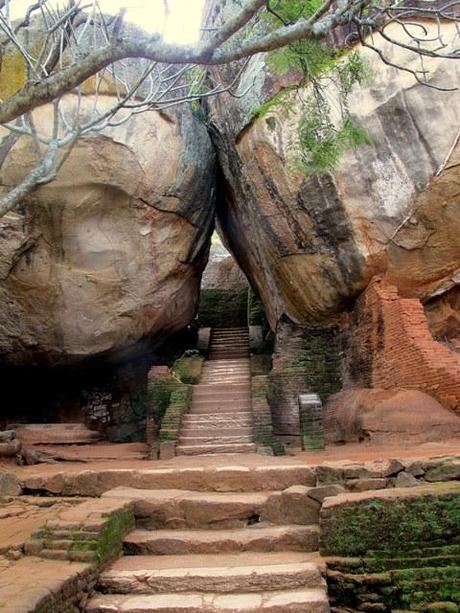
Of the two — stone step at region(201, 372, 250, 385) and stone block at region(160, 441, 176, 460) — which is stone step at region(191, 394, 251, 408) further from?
stone block at region(160, 441, 176, 460)

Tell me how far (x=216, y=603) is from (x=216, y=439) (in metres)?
4.84

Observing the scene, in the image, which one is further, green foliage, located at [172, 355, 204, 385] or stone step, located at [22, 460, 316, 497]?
green foliage, located at [172, 355, 204, 385]

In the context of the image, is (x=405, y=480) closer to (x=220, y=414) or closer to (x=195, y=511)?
(x=195, y=511)

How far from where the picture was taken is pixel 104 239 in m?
11.9

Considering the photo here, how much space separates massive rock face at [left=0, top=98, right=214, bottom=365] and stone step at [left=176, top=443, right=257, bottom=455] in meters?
4.60

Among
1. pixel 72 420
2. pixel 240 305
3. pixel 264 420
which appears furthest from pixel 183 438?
pixel 240 305

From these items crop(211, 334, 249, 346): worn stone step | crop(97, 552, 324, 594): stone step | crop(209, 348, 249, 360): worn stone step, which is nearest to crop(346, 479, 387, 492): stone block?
crop(97, 552, 324, 594): stone step

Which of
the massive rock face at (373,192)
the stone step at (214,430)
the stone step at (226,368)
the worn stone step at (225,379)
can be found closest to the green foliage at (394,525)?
the stone step at (214,430)

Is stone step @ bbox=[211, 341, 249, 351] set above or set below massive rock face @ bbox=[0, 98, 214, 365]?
below

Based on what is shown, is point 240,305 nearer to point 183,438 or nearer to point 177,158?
point 177,158

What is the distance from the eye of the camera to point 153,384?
10758 millimetres

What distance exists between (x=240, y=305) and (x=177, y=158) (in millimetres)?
7503

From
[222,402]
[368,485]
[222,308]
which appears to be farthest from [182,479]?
[222,308]

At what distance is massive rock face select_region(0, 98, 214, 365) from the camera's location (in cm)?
1119
